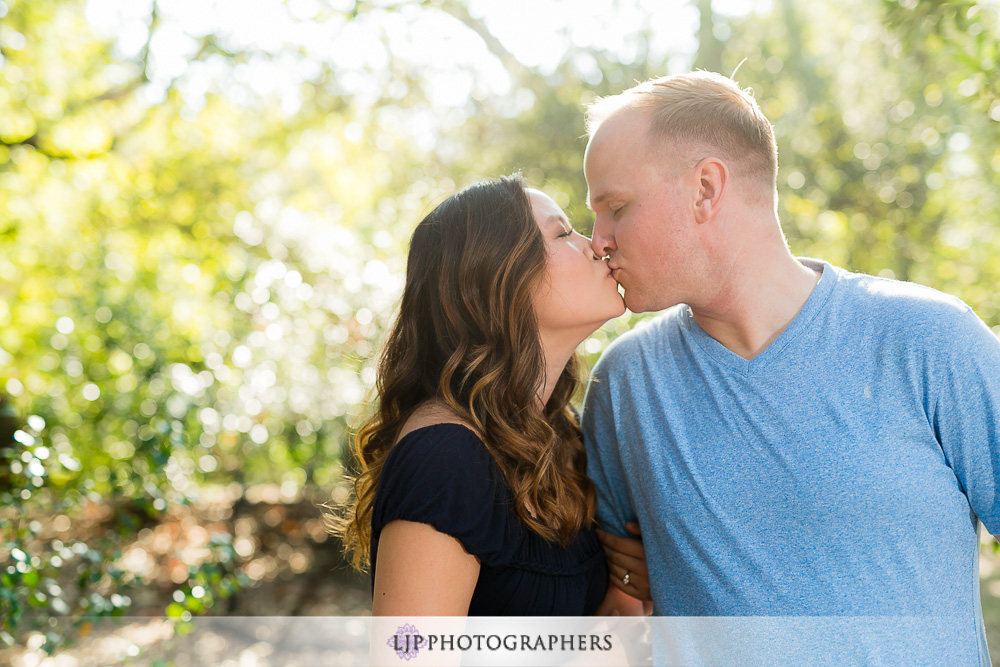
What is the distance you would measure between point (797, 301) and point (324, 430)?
4018 millimetres

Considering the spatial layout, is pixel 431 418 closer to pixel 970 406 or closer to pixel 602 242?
pixel 602 242

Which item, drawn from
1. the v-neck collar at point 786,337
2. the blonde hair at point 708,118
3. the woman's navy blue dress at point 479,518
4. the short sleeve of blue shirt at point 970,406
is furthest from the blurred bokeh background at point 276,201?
the woman's navy blue dress at point 479,518

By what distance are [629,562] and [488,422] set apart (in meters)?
0.63

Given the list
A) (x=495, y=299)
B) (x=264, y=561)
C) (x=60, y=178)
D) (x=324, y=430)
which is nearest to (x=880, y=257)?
(x=324, y=430)

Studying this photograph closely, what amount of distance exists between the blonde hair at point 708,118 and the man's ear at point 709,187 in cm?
7

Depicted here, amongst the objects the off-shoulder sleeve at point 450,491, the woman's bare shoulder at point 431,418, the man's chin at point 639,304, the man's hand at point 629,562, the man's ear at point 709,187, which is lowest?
the man's hand at point 629,562

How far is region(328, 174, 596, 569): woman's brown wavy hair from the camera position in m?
1.97

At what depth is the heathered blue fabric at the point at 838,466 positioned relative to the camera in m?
1.67

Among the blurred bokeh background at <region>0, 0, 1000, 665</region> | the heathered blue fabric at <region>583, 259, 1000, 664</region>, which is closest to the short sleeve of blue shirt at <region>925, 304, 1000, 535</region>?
the heathered blue fabric at <region>583, 259, 1000, 664</region>

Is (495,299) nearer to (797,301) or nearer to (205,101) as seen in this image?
(797,301)

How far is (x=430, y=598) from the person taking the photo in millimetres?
1628

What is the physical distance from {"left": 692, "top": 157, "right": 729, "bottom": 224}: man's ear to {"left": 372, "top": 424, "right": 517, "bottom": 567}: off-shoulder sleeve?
0.87 m

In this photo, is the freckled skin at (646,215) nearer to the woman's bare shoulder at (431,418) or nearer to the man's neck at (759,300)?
the man's neck at (759,300)

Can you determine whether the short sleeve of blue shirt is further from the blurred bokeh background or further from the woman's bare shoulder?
the blurred bokeh background
